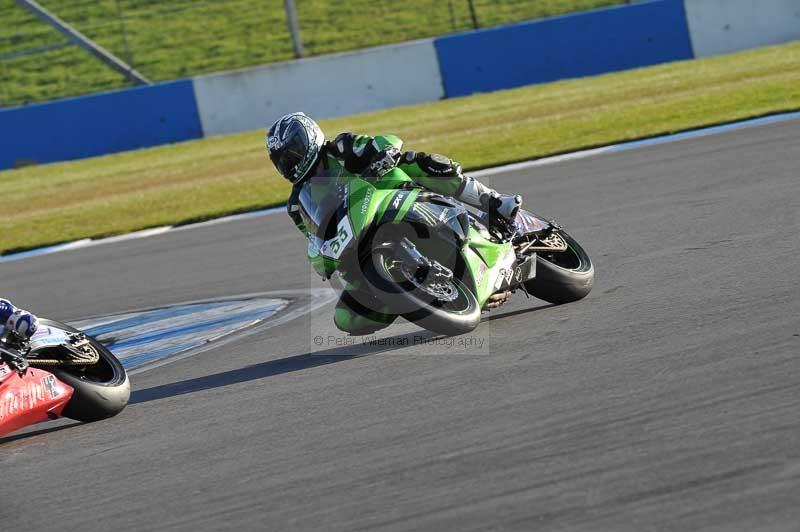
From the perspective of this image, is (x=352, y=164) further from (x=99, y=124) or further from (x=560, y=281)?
(x=99, y=124)

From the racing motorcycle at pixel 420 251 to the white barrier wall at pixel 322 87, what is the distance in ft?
58.4

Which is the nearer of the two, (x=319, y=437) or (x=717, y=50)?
(x=319, y=437)

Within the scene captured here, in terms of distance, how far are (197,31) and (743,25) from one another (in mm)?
12643

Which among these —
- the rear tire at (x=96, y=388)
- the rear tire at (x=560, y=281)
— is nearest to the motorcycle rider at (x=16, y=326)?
the rear tire at (x=96, y=388)

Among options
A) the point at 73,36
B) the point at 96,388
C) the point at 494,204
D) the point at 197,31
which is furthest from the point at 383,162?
the point at 197,31

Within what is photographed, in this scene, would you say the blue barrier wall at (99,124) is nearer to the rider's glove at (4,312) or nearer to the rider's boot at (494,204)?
the rider's boot at (494,204)

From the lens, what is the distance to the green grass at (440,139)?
16609 mm

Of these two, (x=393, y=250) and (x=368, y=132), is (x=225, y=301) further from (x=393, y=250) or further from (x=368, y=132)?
(x=368, y=132)

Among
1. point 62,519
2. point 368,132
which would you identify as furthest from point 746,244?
point 368,132

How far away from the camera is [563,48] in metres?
24.9

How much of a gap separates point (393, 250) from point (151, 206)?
1166cm

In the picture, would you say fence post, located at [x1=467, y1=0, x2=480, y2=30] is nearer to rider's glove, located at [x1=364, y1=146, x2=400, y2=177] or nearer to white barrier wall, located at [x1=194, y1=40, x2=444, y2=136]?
white barrier wall, located at [x1=194, y1=40, x2=444, y2=136]

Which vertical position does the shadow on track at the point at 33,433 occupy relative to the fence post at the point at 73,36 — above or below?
below

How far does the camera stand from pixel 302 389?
6461 mm
